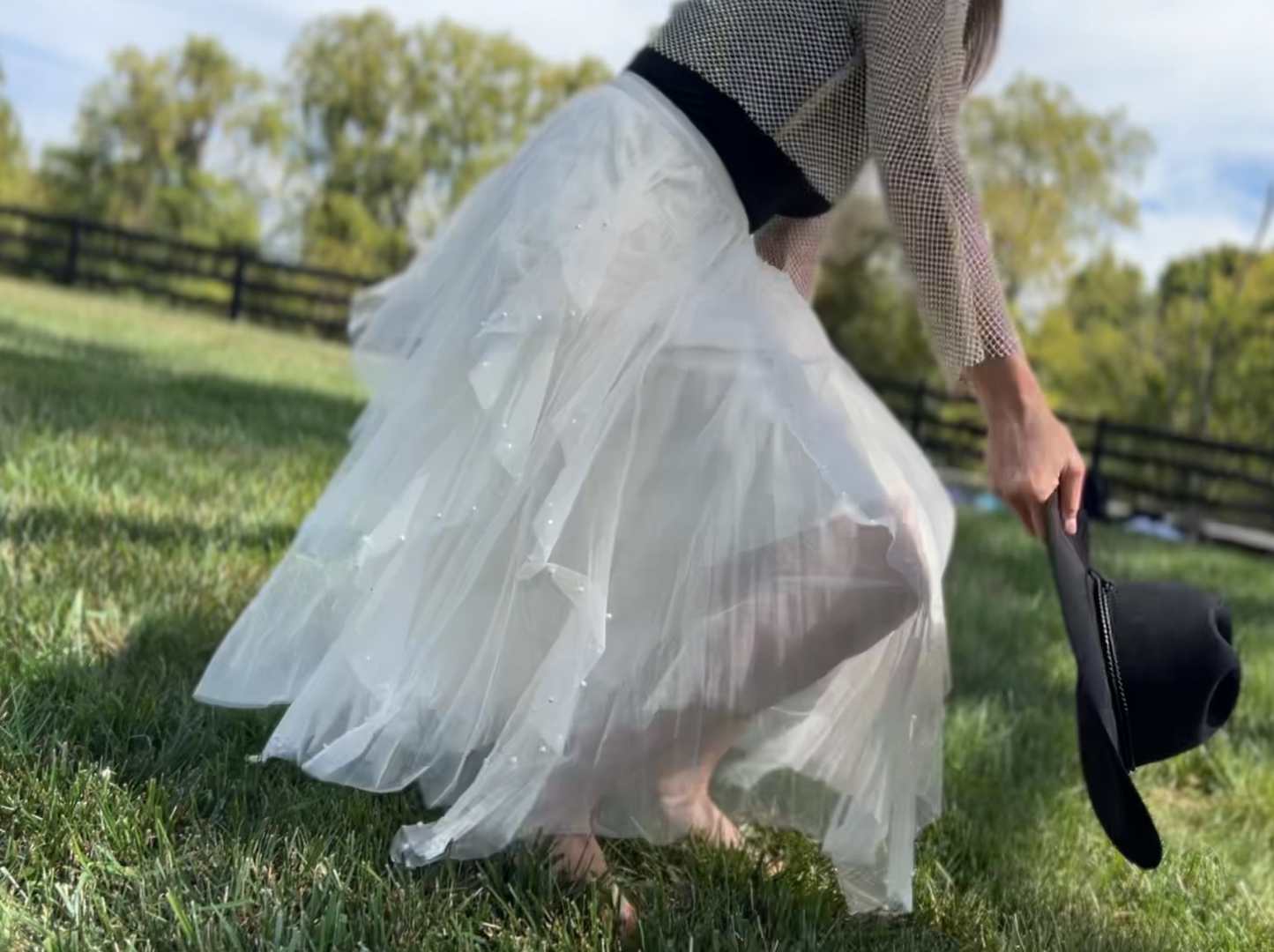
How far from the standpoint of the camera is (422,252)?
2.13 metres

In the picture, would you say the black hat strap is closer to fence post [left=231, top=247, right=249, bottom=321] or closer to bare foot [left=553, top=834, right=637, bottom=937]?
bare foot [left=553, top=834, right=637, bottom=937]

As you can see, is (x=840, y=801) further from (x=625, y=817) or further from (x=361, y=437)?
(x=361, y=437)

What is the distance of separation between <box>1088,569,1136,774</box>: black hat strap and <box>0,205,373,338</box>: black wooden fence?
1720 centimetres

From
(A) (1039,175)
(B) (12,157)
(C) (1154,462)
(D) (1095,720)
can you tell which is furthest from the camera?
(B) (12,157)

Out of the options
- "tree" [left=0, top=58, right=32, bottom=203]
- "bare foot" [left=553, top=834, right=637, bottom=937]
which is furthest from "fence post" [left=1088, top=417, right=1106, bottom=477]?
→ "tree" [left=0, top=58, right=32, bottom=203]

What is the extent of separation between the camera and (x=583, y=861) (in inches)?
61.1

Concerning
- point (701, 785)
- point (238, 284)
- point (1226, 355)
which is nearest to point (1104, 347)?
point (1226, 355)

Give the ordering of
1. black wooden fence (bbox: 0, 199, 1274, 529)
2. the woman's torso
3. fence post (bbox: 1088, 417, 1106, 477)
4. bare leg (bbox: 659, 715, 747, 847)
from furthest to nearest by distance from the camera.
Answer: black wooden fence (bbox: 0, 199, 1274, 529)
fence post (bbox: 1088, 417, 1106, 477)
bare leg (bbox: 659, 715, 747, 847)
the woman's torso

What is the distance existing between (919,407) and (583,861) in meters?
16.1

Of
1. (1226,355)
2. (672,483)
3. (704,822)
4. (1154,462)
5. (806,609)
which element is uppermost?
(672,483)

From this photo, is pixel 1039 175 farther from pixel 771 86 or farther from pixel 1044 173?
pixel 771 86

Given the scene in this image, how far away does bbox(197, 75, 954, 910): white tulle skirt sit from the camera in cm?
149

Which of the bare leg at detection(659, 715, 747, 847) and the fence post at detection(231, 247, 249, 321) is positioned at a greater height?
the bare leg at detection(659, 715, 747, 847)

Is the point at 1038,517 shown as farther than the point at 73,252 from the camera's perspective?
No
